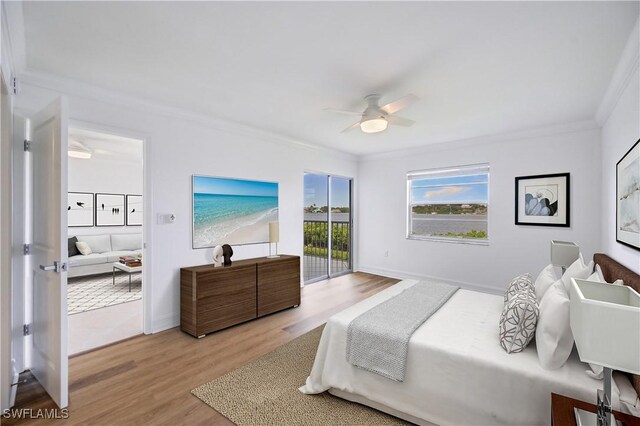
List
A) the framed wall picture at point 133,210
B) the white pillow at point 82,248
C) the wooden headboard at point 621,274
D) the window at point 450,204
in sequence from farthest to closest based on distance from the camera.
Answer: the framed wall picture at point 133,210 → the white pillow at point 82,248 → the window at point 450,204 → the wooden headboard at point 621,274

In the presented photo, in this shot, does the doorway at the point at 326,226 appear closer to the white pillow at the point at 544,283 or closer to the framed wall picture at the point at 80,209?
the white pillow at the point at 544,283

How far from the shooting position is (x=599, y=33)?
1907 mm

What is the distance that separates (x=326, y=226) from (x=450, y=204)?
223 cm

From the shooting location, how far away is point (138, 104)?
3.03 m

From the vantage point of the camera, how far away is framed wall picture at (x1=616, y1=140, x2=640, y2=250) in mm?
1962

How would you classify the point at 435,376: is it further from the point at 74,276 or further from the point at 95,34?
the point at 74,276

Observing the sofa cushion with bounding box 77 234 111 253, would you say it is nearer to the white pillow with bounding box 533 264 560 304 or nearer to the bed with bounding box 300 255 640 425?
the bed with bounding box 300 255 640 425

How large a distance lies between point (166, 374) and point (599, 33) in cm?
397

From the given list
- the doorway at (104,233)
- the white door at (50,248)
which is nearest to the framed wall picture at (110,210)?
the doorway at (104,233)

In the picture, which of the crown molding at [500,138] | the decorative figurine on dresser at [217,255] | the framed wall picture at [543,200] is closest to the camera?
the decorative figurine on dresser at [217,255]

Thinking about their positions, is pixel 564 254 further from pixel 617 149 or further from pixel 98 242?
pixel 98 242

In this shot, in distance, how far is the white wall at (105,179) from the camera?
584cm

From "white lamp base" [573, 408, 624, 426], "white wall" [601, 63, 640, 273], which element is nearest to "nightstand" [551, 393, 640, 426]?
Answer: "white lamp base" [573, 408, 624, 426]

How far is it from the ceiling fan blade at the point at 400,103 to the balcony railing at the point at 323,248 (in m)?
2.86
